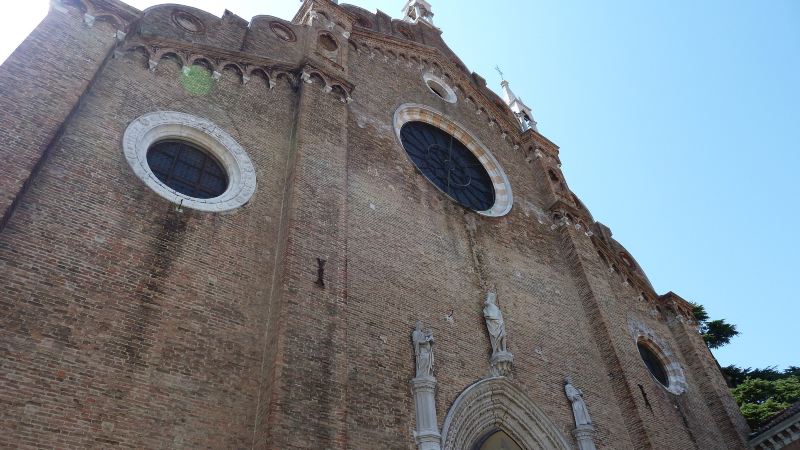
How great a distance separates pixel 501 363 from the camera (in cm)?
1027

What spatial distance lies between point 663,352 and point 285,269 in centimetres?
1098

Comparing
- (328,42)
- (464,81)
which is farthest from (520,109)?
(328,42)

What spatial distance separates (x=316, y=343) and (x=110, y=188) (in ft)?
11.5

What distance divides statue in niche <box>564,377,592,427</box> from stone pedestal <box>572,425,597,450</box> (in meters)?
0.09

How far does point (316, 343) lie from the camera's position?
7797 millimetres

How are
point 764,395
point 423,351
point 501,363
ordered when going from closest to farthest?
point 423,351 < point 501,363 < point 764,395

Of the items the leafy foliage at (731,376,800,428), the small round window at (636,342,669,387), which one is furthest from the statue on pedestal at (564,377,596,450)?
the leafy foliage at (731,376,800,428)

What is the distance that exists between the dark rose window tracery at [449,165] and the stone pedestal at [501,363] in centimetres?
397

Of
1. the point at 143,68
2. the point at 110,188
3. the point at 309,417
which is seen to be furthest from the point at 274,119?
the point at 309,417

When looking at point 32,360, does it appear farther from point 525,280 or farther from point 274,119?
point 525,280

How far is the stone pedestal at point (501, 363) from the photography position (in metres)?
10.2

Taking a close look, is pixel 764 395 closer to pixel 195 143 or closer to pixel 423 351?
pixel 423 351

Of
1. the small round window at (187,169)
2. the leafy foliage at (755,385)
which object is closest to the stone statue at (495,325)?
the small round window at (187,169)

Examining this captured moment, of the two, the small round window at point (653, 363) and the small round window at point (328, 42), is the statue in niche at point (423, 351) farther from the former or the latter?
the small round window at point (653, 363)
